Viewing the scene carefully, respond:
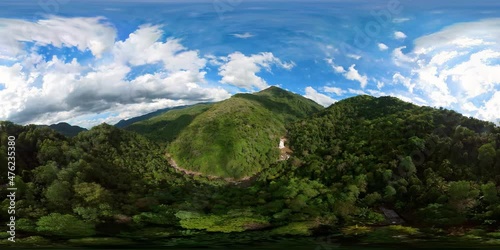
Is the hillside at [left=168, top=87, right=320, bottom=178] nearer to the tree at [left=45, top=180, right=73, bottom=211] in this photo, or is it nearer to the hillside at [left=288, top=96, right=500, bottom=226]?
the hillside at [left=288, top=96, right=500, bottom=226]

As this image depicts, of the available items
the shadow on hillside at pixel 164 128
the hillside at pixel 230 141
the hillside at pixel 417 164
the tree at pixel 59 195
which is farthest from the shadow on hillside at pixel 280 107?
the tree at pixel 59 195

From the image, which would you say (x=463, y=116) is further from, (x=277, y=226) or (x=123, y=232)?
(x=123, y=232)

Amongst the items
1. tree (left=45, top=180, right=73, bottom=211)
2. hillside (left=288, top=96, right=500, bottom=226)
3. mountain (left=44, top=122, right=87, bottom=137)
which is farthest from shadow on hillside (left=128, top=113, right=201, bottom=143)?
tree (left=45, top=180, right=73, bottom=211)

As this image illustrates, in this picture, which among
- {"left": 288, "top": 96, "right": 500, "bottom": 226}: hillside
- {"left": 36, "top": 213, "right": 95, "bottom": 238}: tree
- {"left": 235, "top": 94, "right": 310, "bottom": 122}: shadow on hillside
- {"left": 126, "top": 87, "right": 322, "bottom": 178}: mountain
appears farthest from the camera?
{"left": 235, "top": 94, "right": 310, "bottom": 122}: shadow on hillside

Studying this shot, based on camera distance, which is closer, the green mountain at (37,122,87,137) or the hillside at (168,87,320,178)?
the green mountain at (37,122,87,137)

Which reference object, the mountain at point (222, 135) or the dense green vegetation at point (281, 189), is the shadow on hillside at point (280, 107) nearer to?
the mountain at point (222, 135)

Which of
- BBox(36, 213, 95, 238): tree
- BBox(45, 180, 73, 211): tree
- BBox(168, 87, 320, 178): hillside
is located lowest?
BBox(36, 213, 95, 238): tree

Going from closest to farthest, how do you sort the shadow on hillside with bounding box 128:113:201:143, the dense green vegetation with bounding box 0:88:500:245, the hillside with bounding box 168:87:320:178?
the dense green vegetation with bounding box 0:88:500:245 < the hillside with bounding box 168:87:320:178 < the shadow on hillside with bounding box 128:113:201:143

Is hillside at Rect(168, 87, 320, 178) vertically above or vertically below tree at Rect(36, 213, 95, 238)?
above
